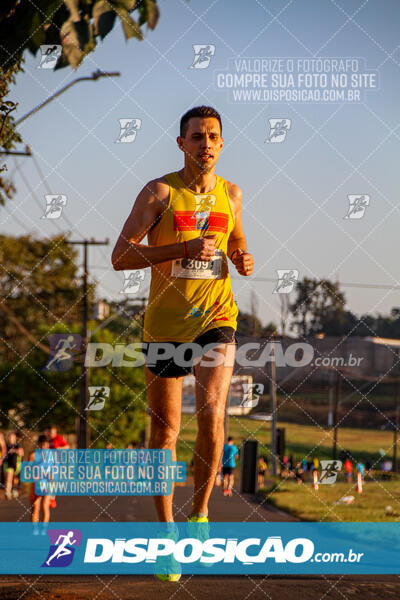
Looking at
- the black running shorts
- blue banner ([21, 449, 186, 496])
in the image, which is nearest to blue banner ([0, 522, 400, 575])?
blue banner ([21, 449, 186, 496])

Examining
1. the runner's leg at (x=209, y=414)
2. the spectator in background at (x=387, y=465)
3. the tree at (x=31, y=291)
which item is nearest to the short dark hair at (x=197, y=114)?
the runner's leg at (x=209, y=414)

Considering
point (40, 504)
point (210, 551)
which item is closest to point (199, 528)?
point (210, 551)

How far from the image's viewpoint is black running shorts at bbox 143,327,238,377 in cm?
467

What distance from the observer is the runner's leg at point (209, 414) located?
4.65 m

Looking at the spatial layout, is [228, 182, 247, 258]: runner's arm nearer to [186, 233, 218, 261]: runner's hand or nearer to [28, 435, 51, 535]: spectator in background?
[186, 233, 218, 261]: runner's hand

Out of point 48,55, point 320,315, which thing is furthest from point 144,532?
point 320,315

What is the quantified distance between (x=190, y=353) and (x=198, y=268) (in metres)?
0.46

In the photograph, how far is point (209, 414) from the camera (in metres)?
4.66

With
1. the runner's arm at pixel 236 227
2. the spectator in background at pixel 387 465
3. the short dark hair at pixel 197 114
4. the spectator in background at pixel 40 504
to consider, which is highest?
the spectator in background at pixel 387 465

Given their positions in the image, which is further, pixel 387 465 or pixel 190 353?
pixel 387 465

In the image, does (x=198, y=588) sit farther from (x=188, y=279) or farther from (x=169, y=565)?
(x=188, y=279)

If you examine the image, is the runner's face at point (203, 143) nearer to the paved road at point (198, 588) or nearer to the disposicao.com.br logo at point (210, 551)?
the disposicao.com.br logo at point (210, 551)

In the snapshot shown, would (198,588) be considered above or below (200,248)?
below

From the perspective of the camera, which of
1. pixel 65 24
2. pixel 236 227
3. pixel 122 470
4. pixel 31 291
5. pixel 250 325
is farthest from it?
pixel 31 291
